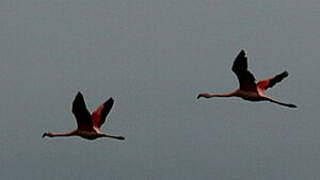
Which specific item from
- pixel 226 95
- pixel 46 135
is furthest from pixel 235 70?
pixel 46 135

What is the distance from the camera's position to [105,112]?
7744cm

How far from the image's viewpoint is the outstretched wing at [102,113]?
253 feet

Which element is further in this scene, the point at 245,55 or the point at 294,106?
the point at 294,106

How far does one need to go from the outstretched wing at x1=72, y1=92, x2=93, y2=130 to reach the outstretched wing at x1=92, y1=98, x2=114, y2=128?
→ 1.02 m

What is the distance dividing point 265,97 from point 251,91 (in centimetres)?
86

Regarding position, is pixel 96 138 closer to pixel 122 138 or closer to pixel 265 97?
pixel 122 138

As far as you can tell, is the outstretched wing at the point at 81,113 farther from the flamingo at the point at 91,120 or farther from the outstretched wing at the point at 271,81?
the outstretched wing at the point at 271,81

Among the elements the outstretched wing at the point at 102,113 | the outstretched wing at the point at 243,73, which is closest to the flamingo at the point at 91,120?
the outstretched wing at the point at 102,113

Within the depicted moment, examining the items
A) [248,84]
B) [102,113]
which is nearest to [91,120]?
[102,113]

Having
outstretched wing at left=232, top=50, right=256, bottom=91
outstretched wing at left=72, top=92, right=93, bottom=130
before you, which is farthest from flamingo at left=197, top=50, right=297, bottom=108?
outstretched wing at left=72, top=92, right=93, bottom=130

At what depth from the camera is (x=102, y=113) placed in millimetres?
77562

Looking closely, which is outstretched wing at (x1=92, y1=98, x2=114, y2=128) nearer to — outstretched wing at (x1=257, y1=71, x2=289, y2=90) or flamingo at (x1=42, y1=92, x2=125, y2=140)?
flamingo at (x1=42, y1=92, x2=125, y2=140)

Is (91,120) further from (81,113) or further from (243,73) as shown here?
(243,73)

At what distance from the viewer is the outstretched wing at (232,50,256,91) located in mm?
69875
